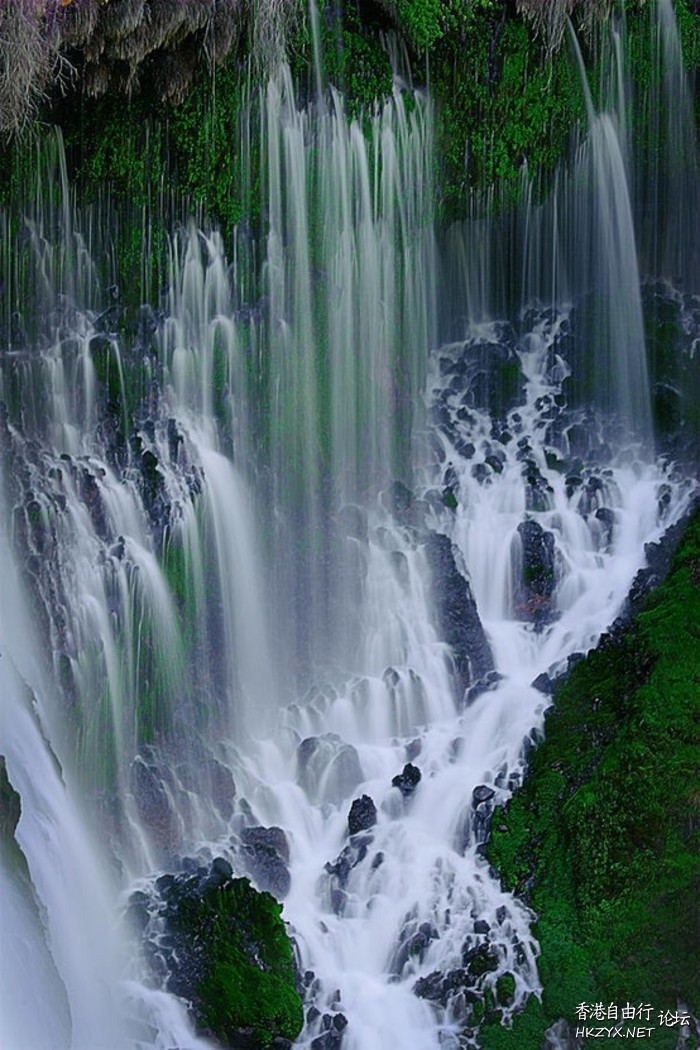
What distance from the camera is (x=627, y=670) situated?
13.2 m

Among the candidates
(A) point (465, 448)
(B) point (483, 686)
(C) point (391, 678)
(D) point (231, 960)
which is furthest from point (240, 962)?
(A) point (465, 448)

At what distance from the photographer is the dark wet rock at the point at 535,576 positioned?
47.0 ft

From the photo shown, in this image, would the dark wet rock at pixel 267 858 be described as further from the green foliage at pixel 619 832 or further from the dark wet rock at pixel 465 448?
the dark wet rock at pixel 465 448

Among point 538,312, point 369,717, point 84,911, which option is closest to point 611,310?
point 538,312

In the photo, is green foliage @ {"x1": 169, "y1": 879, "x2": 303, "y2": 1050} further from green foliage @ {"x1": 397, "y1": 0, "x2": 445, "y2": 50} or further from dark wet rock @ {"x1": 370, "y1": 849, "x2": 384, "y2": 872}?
green foliage @ {"x1": 397, "y1": 0, "x2": 445, "y2": 50}

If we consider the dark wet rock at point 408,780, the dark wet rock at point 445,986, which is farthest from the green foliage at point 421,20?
the dark wet rock at point 445,986

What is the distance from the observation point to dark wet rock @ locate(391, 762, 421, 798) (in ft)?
42.4

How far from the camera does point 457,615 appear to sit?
14227mm

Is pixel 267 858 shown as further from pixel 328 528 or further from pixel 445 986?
pixel 328 528

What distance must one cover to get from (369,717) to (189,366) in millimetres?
3197

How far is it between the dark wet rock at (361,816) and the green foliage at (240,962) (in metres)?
1.20

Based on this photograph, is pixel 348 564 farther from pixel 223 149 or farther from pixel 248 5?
pixel 248 5

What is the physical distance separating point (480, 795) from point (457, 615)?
1.91m

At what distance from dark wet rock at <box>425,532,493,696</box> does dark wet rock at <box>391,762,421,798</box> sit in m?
1.02
